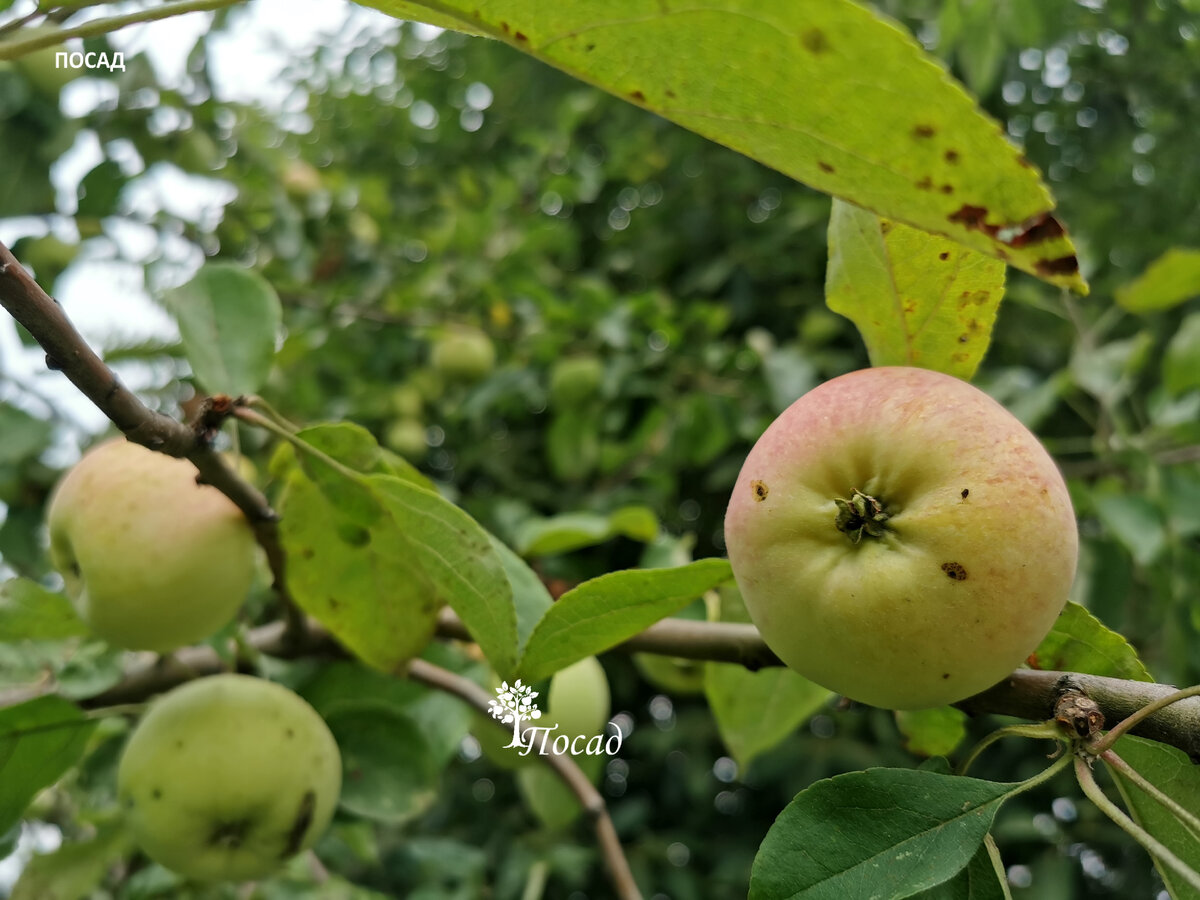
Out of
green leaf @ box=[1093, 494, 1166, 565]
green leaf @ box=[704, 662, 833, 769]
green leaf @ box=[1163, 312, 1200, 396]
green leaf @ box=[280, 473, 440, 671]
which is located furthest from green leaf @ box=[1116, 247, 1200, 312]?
green leaf @ box=[280, 473, 440, 671]

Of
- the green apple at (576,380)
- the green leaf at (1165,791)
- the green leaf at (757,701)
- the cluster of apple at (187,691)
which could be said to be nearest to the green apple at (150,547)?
the cluster of apple at (187,691)

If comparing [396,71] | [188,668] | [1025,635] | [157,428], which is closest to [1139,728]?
[1025,635]

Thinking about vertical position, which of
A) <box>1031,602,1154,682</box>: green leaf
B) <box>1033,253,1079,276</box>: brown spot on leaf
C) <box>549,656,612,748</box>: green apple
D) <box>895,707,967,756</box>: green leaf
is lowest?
<box>549,656,612,748</box>: green apple

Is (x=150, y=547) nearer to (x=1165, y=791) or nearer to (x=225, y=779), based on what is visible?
(x=225, y=779)

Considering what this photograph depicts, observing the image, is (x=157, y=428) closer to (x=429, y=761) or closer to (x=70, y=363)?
(x=70, y=363)

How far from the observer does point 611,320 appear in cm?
185

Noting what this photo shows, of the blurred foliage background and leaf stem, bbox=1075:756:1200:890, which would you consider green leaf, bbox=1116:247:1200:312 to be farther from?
leaf stem, bbox=1075:756:1200:890

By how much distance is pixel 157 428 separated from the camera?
0.57 m

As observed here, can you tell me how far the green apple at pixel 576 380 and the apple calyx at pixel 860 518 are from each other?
4.68ft

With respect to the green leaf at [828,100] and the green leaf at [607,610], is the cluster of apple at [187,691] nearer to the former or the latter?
the green leaf at [607,610]

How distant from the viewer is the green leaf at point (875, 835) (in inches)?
19.0

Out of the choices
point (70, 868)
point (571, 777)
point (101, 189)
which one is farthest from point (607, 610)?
point (101, 189)

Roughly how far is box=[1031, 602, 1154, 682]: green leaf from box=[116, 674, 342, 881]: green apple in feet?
2.02

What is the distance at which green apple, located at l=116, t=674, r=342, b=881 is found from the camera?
78cm
